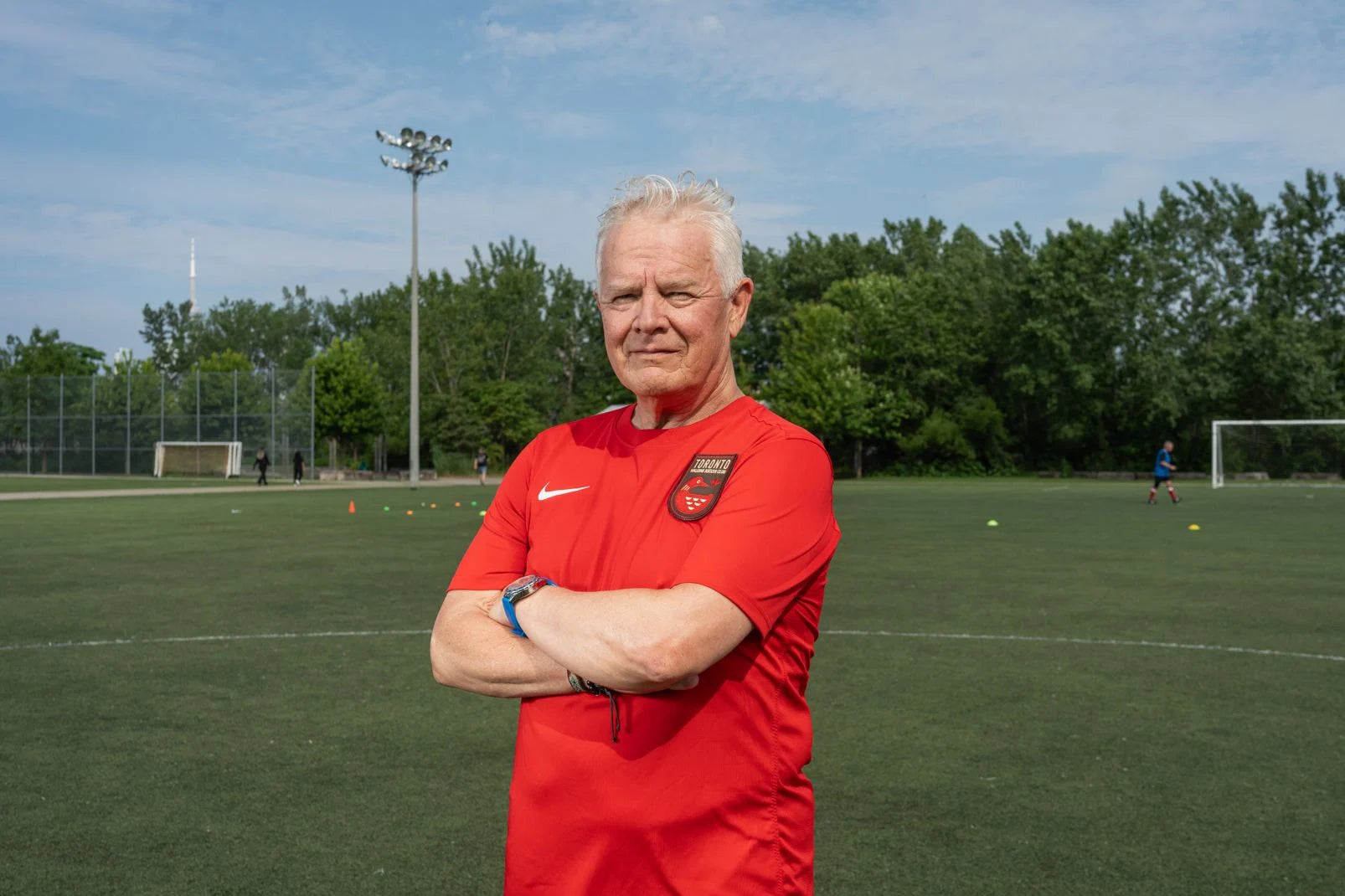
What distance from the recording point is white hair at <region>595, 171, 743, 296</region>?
7.50ft

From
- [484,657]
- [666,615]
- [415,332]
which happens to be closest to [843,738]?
[484,657]

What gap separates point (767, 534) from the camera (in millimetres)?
2068

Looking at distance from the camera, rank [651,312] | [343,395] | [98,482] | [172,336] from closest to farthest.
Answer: [651,312], [98,482], [343,395], [172,336]

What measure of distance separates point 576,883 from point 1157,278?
6617cm

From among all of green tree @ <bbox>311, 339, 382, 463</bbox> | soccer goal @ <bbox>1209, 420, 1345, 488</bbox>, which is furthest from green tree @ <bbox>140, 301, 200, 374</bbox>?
soccer goal @ <bbox>1209, 420, 1345, 488</bbox>

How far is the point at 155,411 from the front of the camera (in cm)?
5438

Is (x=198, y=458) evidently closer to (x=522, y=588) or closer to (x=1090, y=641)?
(x=1090, y=641)

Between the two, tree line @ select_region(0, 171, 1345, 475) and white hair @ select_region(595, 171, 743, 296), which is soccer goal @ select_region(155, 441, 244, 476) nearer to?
tree line @ select_region(0, 171, 1345, 475)

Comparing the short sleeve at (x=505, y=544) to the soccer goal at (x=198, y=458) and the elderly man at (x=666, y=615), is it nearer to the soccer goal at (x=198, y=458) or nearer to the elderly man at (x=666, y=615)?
the elderly man at (x=666, y=615)

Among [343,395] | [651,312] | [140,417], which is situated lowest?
[651,312]

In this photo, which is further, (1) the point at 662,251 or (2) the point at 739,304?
(2) the point at 739,304

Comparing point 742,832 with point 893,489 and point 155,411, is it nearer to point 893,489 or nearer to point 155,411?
point 893,489

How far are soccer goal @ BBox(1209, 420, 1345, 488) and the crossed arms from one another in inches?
1929

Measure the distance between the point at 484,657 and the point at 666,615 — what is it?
47 centimetres
